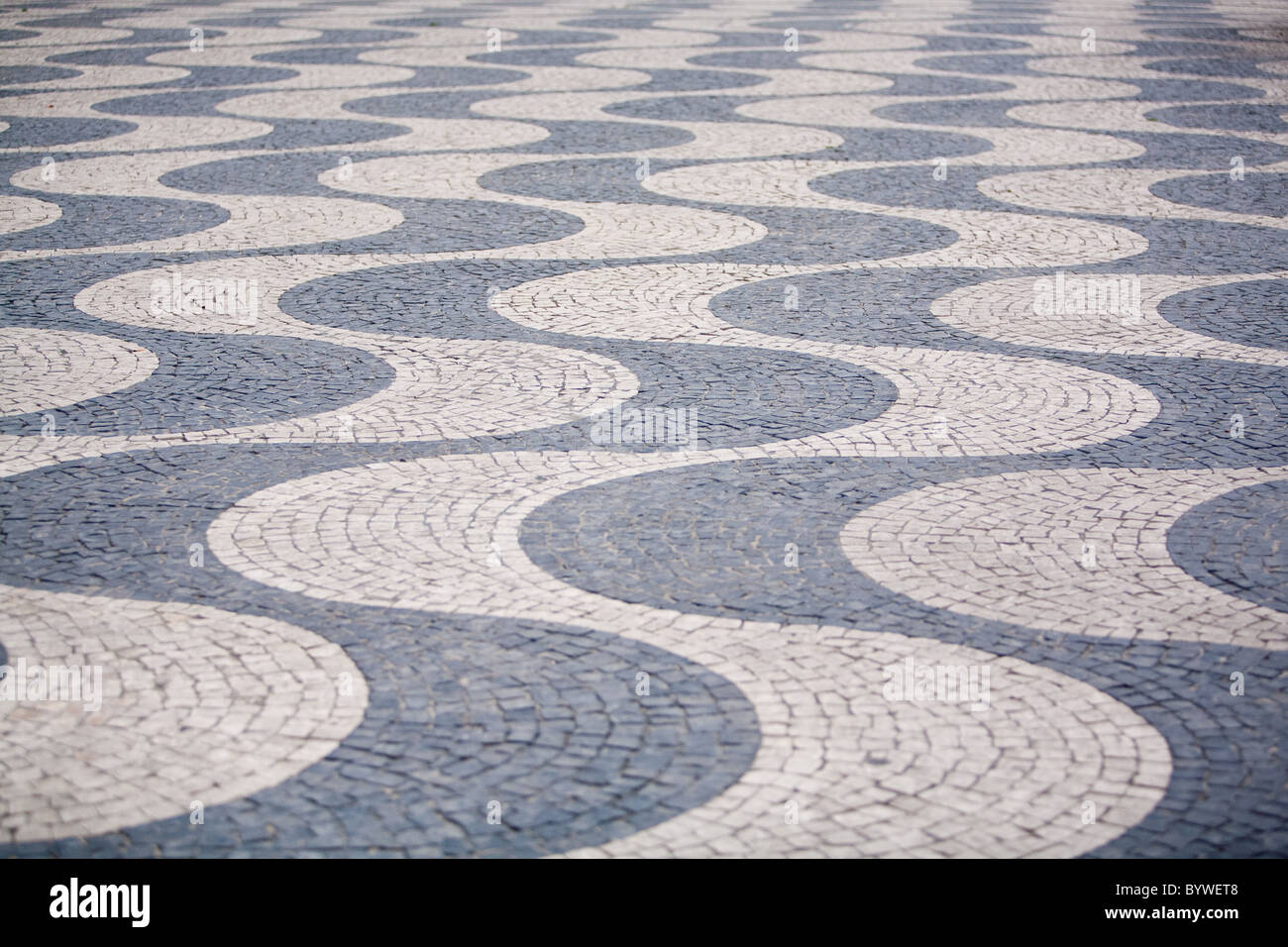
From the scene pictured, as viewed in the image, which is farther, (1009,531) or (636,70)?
(636,70)

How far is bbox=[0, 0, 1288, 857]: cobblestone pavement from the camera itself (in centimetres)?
392

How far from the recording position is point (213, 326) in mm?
7891

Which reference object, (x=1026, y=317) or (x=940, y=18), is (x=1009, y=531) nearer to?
(x=1026, y=317)

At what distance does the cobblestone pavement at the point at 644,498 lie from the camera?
3918 millimetres

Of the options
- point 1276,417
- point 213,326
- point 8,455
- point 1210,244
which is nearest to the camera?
point 8,455

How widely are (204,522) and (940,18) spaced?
68.7 ft

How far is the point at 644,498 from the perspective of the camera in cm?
576

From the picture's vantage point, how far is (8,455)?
20.1 feet

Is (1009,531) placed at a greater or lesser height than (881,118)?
lesser
